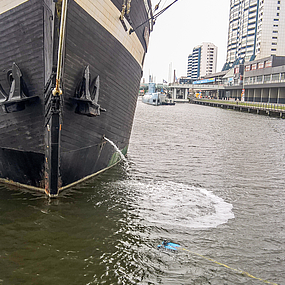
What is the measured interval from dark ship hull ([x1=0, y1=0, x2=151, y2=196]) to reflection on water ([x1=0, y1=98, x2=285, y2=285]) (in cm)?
71

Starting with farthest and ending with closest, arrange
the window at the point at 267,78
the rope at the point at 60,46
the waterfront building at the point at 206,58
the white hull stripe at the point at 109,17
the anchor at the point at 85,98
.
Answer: the waterfront building at the point at 206,58
the window at the point at 267,78
the anchor at the point at 85,98
the white hull stripe at the point at 109,17
the rope at the point at 60,46

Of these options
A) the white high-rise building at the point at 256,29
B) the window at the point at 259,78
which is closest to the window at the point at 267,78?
the window at the point at 259,78

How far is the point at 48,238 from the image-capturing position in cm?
554

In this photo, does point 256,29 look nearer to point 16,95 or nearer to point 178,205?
point 178,205

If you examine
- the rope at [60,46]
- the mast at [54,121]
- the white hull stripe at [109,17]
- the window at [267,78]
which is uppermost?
the window at [267,78]

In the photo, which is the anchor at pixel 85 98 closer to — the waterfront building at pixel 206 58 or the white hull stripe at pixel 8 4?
the white hull stripe at pixel 8 4

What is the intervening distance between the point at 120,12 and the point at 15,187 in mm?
5019

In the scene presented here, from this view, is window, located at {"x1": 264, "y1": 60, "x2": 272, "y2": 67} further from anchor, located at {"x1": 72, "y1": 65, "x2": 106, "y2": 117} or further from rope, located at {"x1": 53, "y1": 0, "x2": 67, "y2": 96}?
rope, located at {"x1": 53, "y1": 0, "x2": 67, "y2": 96}

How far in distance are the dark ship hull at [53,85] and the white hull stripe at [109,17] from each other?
2 centimetres

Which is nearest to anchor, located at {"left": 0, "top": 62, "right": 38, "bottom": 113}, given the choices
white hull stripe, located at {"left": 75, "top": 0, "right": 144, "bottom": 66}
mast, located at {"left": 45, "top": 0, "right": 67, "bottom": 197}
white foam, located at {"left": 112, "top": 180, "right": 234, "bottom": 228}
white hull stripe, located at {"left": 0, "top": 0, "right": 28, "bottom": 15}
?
mast, located at {"left": 45, "top": 0, "right": 67, "bottom": 197}

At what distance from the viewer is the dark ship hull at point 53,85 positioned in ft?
21.0

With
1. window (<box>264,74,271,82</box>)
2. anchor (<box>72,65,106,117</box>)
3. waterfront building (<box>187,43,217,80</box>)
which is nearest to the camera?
anchor (<box>72,65,106,117</box>)

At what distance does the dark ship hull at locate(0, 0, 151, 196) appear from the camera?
6387 millimetres

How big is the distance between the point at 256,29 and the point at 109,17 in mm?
96941
